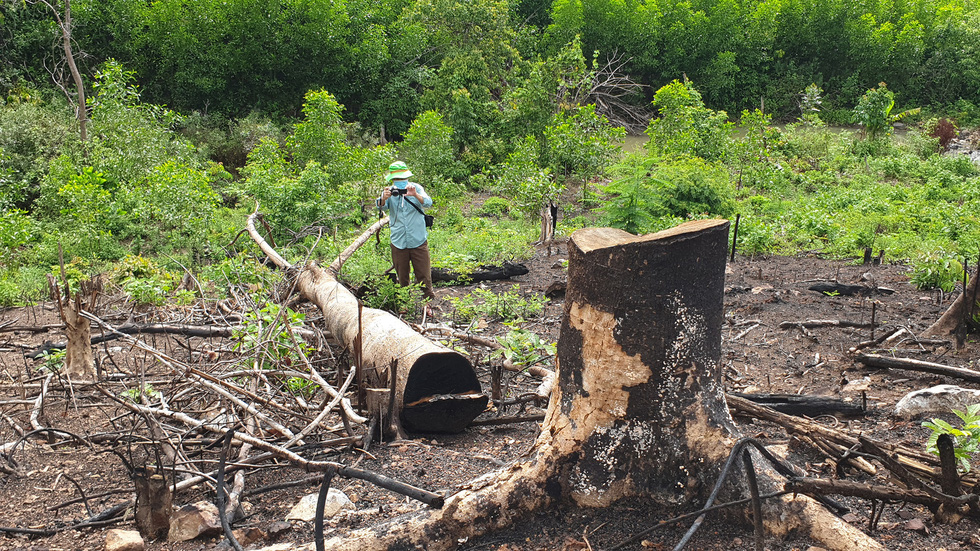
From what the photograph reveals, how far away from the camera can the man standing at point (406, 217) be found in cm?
674

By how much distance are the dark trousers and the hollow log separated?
15.8ft

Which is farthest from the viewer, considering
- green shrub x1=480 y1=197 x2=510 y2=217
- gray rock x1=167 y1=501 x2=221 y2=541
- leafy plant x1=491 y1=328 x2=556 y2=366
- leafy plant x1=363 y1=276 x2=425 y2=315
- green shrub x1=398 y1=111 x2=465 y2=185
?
green shrub x1=398 y1=111 x2=465 y2=185

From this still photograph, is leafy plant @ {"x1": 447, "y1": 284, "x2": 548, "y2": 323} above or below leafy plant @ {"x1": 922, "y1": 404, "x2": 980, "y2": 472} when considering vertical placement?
above

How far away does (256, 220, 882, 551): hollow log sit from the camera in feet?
6.81

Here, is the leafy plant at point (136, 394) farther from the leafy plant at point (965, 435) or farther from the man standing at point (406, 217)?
the man standing at point (406, 217)

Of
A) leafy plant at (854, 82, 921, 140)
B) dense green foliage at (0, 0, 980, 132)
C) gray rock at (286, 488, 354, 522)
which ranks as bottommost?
gray rock at (286, 488, 354, 522)

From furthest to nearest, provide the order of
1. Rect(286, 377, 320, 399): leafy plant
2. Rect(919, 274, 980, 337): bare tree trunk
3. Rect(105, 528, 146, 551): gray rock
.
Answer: Rect(919, 274, 980, 337): bare tree trunk < Rect(286, 377, 320, 399): leafy plant < Rect(105, 528, 146, 551): gray rock

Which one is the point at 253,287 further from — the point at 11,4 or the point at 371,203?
the point at 11,4

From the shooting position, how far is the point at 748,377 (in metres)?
4.24

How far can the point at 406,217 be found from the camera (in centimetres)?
679

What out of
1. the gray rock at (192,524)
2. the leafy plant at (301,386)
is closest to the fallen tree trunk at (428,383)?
the leafy plant at (301,386)

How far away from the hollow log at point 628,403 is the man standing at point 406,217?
4.62 metres

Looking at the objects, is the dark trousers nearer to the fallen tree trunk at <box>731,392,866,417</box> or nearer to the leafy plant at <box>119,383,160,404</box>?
the leafy plant at <box>119,383,160,404</box>

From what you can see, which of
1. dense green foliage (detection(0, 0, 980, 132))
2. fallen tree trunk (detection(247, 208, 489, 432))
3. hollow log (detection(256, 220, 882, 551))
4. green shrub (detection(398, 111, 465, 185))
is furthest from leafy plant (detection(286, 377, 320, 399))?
dense green foliage (detection(0, 0, 980, 132))
